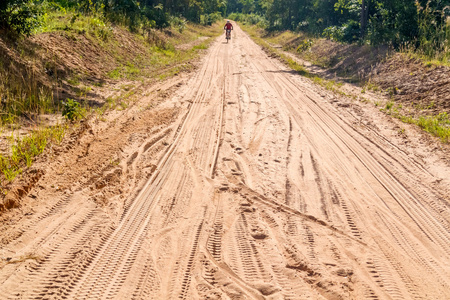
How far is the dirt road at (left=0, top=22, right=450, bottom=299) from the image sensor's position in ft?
10.1

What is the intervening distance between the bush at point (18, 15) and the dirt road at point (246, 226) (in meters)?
4.02

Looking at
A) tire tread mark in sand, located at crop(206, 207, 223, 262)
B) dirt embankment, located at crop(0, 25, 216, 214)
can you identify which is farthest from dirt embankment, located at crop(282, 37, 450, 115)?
tire tread mark in sand, located at crop(206, 207, 223, 262)

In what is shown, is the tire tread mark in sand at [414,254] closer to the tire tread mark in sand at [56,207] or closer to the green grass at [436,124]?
the green grass at [436,124]

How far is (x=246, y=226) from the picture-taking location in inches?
155

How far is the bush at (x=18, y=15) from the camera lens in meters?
7.68

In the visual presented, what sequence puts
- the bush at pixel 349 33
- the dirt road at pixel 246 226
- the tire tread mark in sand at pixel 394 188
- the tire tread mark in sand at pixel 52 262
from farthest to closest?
the bush at pixel 349 33, the tire tread mark in sand at pixel 394 188, the dirt road at pixel 246 226, the tire tread mark in sand at pixel 52 262

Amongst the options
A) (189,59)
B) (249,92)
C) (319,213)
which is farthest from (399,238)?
(189,59)

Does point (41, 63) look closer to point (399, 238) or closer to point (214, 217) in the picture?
point (214, 217)

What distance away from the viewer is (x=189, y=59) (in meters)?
15.7

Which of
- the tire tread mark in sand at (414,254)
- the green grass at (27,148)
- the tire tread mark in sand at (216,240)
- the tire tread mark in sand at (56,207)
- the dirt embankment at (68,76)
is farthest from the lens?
the dirt embankment at (68,76)

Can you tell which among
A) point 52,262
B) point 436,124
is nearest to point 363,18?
point 436,124

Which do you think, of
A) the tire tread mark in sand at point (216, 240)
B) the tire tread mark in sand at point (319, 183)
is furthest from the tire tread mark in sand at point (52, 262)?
the tire tread mark in sand at point (319, 183)

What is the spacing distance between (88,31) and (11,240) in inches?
401

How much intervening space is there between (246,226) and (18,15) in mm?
7864
